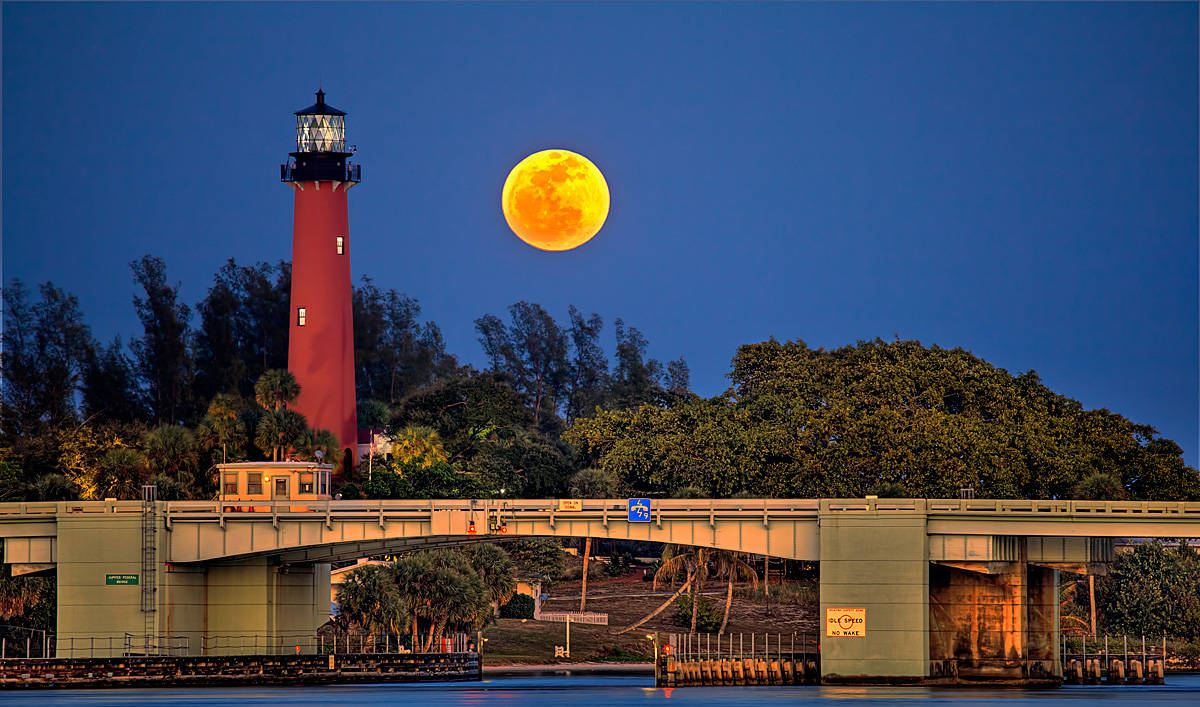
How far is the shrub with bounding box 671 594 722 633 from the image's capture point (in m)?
117

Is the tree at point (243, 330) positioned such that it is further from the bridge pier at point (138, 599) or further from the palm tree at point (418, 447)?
the bridge pier at point (138, 599)

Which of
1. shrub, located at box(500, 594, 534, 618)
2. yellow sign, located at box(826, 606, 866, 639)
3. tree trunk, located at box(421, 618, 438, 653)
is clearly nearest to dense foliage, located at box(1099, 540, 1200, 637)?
shrub, located at box(500, 594, 534, 618)

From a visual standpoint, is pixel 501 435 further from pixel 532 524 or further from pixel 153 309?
pixel 532 524

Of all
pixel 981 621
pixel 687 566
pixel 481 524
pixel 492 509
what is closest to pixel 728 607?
pixel 687 566


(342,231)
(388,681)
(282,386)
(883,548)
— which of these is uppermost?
(342,231)

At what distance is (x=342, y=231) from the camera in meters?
128

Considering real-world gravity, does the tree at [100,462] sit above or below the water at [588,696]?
above

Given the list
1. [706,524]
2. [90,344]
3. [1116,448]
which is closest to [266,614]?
[706,524]

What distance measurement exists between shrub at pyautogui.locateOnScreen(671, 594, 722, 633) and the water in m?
16.7

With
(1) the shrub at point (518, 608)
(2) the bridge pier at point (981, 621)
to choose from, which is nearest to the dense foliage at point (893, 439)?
(1) the shrub at point (518, 608)

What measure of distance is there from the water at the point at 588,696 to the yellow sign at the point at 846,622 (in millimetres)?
2797

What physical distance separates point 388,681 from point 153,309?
87569mm

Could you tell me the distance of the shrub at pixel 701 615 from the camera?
11688 cm

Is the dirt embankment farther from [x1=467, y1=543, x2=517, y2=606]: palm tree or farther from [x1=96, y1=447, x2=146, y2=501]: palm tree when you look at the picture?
[x1=96, y1=447, x2=146, y2=501]: palm tree
